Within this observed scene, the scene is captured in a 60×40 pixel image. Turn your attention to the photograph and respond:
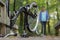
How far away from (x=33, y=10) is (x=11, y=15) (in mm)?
923

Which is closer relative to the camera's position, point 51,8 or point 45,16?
point 45,16

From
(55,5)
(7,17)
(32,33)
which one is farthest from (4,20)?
(55,5)

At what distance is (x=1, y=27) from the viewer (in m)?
9.05

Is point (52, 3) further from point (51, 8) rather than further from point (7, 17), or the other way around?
point (7, 17)

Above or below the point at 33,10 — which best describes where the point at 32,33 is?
below

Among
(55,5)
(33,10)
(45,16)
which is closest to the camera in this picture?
(33,10)

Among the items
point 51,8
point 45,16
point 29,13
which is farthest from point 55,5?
point 29,13

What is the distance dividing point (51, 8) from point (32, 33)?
56.5 ft

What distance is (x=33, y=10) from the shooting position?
8.98 m

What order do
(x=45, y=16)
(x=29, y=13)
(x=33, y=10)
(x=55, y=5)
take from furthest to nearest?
(x=55, y=5), (x=45, y=16), (x=33, y=10), (x=29, y=13)

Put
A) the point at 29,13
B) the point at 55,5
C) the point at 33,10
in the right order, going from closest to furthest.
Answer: the point at 29,13 < the point at 33,10 < the point at 55,5

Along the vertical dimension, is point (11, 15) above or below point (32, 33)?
above

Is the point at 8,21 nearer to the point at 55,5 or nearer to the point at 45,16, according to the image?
the point at 45,16

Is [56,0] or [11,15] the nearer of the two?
[11,15]
